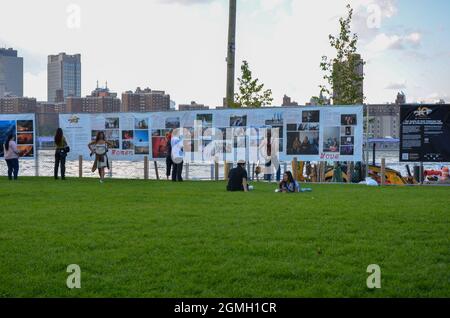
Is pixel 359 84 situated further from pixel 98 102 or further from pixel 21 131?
pixel 21 131

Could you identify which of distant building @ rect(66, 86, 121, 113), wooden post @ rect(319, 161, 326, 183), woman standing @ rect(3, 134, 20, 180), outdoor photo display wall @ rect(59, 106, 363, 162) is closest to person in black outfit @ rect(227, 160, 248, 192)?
outdoor photo display wall @ rect(59, 106, 363, 162)

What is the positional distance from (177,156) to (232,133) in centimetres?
225

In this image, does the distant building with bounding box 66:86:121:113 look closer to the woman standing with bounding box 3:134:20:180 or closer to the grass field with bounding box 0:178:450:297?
the woman standing with bounding box 3:134:20:180

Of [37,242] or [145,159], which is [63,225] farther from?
[145,159]

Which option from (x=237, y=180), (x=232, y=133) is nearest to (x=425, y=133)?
(x=232, y=133)

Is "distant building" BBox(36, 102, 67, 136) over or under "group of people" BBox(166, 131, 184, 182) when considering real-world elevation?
over

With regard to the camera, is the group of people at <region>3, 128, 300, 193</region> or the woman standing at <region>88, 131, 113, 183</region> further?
the group of people at <region>3, 128, 300, 193</region>

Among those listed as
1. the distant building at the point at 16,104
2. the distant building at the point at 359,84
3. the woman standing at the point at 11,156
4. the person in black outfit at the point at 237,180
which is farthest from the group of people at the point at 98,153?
the distant building at the point at 16,104

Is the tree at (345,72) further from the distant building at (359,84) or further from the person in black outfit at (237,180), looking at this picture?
the person in black outfit at (237,180)

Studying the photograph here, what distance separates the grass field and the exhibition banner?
25.2 ft

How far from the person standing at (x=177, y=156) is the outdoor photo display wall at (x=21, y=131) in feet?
21.9

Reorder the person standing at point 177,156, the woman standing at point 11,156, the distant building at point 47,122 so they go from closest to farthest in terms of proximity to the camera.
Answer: the person standing at point 177,156 → the woman standing at point 11,156 → the distant building at point 47,122

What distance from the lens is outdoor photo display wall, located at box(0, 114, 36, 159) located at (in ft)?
95.1

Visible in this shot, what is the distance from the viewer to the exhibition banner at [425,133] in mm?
23406
